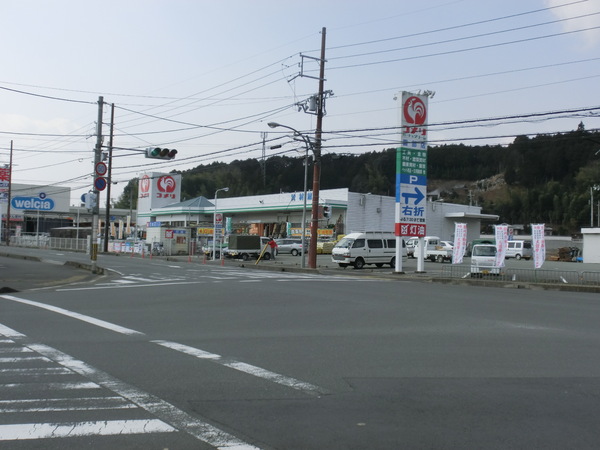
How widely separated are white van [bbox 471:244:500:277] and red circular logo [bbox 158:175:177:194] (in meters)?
62.9

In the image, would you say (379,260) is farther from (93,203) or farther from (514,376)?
(514,376)

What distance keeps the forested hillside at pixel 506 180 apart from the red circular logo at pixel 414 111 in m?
68.4

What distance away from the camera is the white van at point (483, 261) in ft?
80.8

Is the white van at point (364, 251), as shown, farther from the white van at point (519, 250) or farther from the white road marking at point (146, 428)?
the white road marking at point (146, 428)

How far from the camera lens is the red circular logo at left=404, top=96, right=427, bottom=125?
28953 mm

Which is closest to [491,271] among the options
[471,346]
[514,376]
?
[471,346]

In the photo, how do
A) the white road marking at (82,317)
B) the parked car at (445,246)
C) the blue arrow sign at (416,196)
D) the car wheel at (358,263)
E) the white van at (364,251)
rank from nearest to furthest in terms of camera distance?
the white road marking at (82,317) → the blue arrow sign at (416,196) → the white van at (364,251) → the car wheel at (358,263) → the parked car at (445,246)

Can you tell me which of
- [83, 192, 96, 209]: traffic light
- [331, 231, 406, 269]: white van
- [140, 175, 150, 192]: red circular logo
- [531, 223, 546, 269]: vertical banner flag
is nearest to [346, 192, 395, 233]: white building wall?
[331, 231, 406, 269]: white van

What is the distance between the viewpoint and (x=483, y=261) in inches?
1073

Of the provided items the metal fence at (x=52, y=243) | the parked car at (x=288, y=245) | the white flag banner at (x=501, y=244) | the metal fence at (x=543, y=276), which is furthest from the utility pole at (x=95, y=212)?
the metal fence at (x=52, y=243)

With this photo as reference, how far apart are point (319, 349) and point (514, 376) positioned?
2951 millimetres

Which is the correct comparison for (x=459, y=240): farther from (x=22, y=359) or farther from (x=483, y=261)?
(x=22, y=359)

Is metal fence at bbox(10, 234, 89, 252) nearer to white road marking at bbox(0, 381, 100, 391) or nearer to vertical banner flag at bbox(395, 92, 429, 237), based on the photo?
vertical banner flag at bbox(395, 92, 429, 237)

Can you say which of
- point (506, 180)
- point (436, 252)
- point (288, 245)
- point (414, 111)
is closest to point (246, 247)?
point (288, 245)
